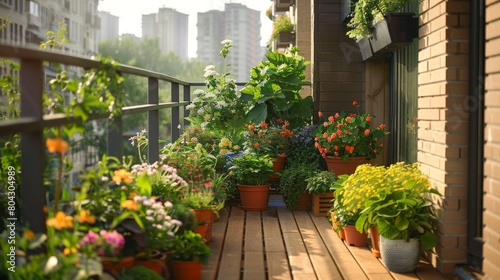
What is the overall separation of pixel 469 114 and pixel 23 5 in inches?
1264

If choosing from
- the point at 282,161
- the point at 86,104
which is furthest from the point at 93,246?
the point at 282,161

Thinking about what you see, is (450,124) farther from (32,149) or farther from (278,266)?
(32,149)

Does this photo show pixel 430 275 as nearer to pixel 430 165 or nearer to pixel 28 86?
pixel 430 165

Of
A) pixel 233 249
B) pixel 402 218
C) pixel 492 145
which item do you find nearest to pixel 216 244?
pixel 233 249

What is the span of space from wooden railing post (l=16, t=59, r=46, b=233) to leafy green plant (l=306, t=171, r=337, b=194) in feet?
11.5

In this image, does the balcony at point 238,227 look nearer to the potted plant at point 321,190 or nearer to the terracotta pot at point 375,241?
the terracotta pot at point 375,241

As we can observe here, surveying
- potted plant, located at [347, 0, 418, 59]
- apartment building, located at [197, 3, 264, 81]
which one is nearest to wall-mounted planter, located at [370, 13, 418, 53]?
potted plant, located at [347, 0, 418, 59]

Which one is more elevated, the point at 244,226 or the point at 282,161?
the point at 282,161

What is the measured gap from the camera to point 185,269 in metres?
3.54

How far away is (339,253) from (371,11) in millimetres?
2021

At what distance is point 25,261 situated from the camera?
2.52m

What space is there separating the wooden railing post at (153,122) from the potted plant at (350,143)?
1.80m

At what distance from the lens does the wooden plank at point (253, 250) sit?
13.1ft

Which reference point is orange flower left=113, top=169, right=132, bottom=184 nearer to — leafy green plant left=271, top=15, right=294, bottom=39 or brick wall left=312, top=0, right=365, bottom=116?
brick wall left=312, top=0, right=365, bottom=116
